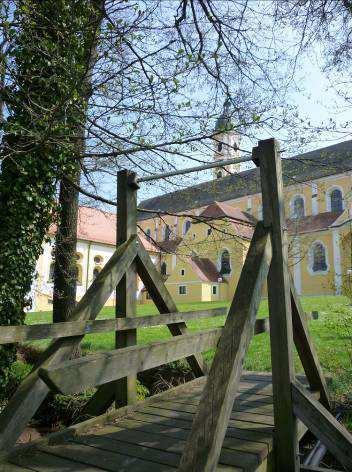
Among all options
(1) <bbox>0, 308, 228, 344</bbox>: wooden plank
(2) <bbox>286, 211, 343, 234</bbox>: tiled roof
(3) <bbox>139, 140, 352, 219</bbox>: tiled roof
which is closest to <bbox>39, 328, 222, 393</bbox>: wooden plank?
(1) <bbox>0, 308, 228, 344</bbox>: wooden plank

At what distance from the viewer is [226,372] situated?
1970mm

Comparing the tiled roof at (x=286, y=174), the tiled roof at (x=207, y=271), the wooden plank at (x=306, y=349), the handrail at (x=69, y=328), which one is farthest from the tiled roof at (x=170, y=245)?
the tiled roof at (x=207, y=271)

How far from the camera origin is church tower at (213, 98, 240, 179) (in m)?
5.88

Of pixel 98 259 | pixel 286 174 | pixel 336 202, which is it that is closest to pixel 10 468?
pixel 286 174

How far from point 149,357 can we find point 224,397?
1.32 feet

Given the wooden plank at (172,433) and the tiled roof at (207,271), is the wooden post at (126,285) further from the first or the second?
the tiled roof at (207,271)

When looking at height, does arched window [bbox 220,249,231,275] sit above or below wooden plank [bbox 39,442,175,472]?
above

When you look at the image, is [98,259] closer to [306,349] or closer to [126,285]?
[126,285]

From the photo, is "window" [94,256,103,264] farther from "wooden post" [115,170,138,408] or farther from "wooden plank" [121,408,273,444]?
"wooden plank" [121,408,273,444]

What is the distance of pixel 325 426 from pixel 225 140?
472 centimetres

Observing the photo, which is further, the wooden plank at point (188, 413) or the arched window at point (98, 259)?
the arched window at point (98, 259)

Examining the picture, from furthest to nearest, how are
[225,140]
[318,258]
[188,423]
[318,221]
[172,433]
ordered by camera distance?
1. [318,221]
2. [318,258]
3. [225,140]
4. [188,423]
5. [172,433]

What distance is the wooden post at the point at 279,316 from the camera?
8.96 ft

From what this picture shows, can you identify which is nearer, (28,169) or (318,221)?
(28,169)
